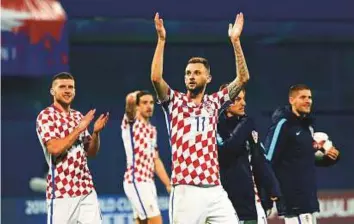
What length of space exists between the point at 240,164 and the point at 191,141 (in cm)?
91

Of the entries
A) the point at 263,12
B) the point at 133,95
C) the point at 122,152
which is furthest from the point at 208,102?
the point at 263,12

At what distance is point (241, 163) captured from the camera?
9492 millimetres

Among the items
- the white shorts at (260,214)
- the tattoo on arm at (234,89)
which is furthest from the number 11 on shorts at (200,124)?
the white shorts at (260,214)

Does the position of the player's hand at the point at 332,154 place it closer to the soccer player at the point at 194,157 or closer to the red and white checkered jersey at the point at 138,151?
the soccer player at the point at 194,157

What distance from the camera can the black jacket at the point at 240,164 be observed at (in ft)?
30.7

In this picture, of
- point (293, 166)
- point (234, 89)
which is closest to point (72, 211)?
point (234, 89)

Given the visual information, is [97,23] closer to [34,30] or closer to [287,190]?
[34,30]

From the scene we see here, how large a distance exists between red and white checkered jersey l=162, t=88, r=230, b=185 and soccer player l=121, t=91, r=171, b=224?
5.33 metres

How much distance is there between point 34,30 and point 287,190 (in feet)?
21.9

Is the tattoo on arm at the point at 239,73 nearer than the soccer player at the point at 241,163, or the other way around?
the tattoo on arm at the point at 239,73

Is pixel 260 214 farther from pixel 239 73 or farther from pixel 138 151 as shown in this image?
pixel 138 151

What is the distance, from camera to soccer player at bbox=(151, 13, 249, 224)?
8672 millimetres

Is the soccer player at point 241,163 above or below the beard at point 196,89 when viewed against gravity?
below

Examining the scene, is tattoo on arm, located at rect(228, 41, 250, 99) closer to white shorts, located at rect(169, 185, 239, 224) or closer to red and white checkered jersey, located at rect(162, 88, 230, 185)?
red and white checkered jersey, located at rect(162, 88, 230, 185)
